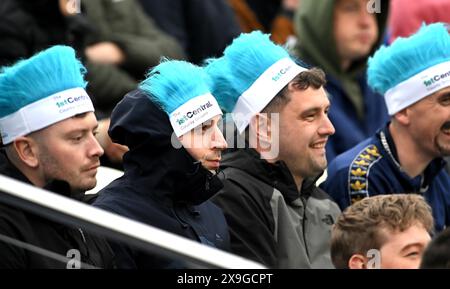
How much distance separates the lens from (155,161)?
22.4 ft

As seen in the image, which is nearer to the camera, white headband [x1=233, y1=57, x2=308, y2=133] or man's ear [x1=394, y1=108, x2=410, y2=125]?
white headband [x1=233, y1=57, x2=308, y2=133]

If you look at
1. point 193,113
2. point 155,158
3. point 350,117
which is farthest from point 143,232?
point 350,117

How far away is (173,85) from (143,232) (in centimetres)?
220

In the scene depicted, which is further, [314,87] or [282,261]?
[314,87]

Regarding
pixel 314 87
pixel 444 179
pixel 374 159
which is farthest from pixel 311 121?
pixel 444 179

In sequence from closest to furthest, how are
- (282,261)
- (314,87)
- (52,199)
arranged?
(52,199) → (282,261) → (314,87)

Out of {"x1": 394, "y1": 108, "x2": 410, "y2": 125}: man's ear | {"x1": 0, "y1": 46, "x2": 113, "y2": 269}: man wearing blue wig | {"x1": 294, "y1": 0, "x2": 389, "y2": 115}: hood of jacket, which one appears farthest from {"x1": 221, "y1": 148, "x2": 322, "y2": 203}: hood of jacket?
{"x1": 294, "y1": 0, "x2": 389, "y2": 115}: hood of jacket

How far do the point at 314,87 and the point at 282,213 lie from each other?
78 centimetres

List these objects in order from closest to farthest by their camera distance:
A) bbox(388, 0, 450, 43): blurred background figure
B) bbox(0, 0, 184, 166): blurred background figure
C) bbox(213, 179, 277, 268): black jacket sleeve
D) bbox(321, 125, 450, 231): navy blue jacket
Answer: bbox(213, 179, 277, 268): black jacket sleeve → bbox(321, 125, 450, 231): navy blue jacket → bbox(0, 0, 184, 166): blurred background figure → bbox(388, 0, 450, 43): blurred background figure

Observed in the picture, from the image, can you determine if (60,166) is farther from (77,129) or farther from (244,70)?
(244,70)

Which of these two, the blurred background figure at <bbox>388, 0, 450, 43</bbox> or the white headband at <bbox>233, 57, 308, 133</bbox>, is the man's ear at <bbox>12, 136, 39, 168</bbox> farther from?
the blurred background figure at <bbox>388, 0, 450, 43</bbox>

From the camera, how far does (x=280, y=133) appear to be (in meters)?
7.70

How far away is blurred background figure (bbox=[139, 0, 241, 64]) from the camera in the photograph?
36.6 feet

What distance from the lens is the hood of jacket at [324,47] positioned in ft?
34.1
